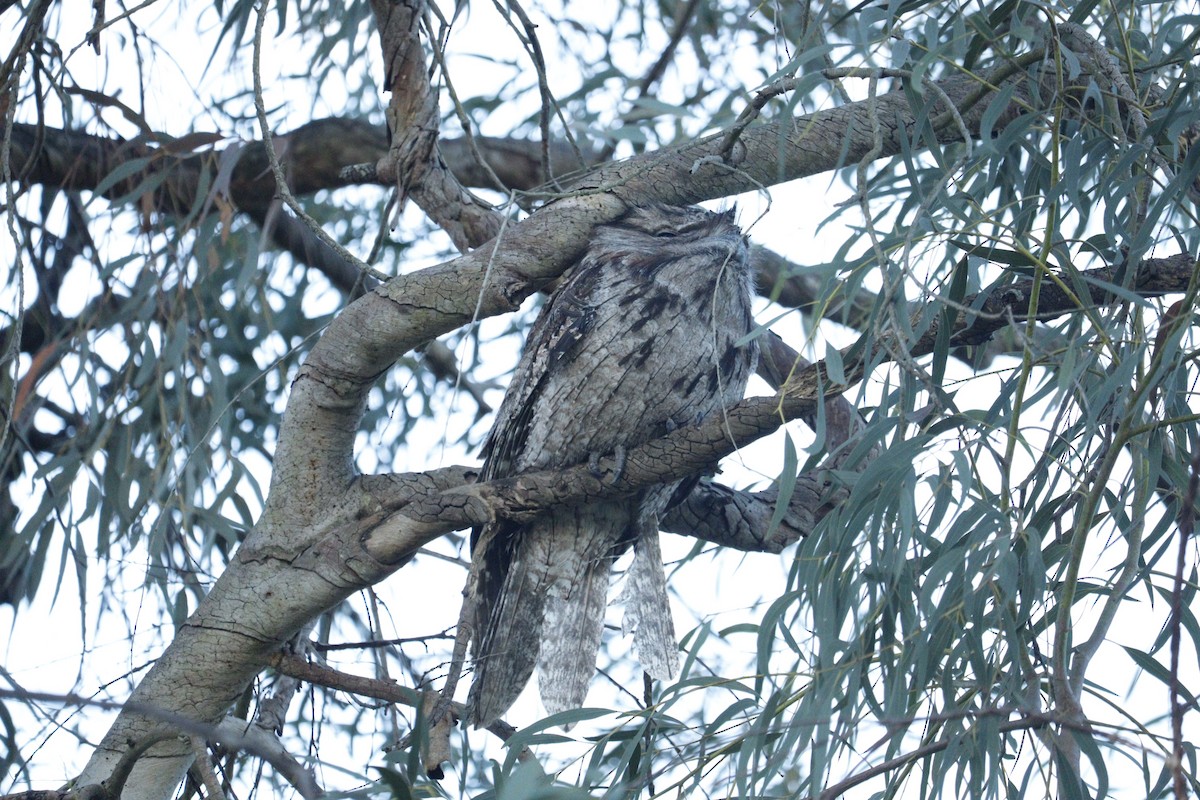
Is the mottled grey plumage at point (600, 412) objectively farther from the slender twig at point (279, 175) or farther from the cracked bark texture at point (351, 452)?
the slender twig at point (279, 175)

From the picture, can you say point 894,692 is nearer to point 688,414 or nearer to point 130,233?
point 688,414

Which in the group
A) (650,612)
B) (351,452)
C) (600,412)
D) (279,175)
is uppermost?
(279,175)

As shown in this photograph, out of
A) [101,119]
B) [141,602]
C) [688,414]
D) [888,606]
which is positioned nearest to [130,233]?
[101,119]

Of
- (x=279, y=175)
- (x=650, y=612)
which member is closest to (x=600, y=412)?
(x=650, y=612)

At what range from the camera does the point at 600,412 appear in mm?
2184

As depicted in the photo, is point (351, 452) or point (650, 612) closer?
point (351, 452)

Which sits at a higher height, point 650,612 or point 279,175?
point 279,175

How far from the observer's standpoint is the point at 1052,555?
1.45 meters

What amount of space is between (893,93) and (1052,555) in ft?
2.77

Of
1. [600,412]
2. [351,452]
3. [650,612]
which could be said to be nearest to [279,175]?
[351,452]

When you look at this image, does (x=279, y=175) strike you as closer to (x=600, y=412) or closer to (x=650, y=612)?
(x=600, y=412)

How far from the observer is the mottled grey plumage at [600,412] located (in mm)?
2152

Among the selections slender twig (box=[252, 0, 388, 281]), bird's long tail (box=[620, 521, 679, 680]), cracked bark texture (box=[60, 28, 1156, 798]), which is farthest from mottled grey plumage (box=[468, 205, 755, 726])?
slender twig (box=[252, 0, 388, 281])

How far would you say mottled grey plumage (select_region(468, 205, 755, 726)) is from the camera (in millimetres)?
2152
